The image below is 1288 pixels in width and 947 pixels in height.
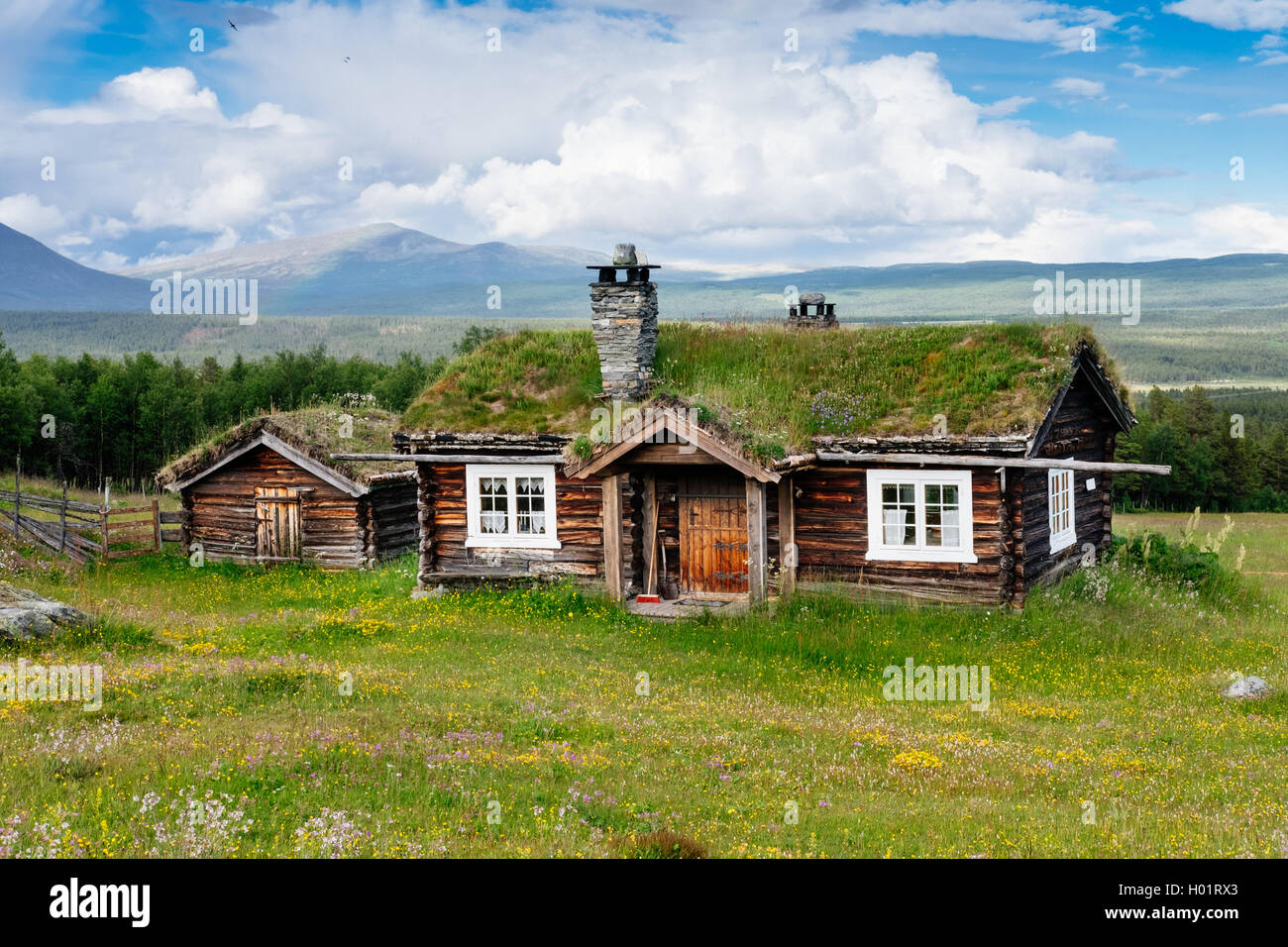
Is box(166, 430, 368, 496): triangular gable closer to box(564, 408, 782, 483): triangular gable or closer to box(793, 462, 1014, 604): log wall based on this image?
box(564, 408, 782, 483): triangular gable

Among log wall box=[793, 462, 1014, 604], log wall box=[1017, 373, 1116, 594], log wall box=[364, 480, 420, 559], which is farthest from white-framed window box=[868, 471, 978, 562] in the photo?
log wall box=[364, 480, 420, 559]

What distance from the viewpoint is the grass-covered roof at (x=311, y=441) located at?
88.3 feet

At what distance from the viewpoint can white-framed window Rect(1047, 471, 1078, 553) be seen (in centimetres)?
2042

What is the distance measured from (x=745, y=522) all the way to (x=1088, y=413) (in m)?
8.25

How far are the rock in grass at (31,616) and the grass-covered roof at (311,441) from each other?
418 inches

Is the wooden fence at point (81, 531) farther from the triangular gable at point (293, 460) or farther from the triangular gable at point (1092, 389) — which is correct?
the triangular gable at point (1092, 389)

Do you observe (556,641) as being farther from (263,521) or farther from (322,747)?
(263,521)

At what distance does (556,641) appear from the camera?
17.4m

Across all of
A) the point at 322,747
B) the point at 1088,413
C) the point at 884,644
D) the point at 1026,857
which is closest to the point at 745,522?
the point at 884,644

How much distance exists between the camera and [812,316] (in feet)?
91.2

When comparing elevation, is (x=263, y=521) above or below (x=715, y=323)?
below

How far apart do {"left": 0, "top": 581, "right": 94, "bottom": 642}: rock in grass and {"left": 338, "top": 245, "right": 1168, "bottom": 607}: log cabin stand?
7574 millimetres

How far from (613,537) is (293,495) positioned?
1103 cm

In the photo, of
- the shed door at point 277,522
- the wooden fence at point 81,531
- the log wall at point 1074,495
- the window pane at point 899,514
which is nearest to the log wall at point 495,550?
the window pane at point 899,514
